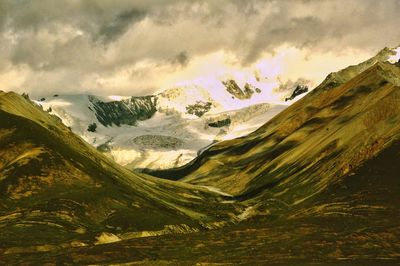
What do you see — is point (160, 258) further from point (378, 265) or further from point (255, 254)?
point (378, 265)

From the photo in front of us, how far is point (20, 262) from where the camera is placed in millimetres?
174875

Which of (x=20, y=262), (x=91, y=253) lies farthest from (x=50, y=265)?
(x=91, y=253)

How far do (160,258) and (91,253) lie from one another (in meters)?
21.4

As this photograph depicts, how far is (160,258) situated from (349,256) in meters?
46.7

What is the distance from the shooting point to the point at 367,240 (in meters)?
192

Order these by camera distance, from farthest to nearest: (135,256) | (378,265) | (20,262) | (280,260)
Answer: (135,256) → (20,262) → (280,260) → (378,265)

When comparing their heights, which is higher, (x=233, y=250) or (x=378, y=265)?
(x=233, y=250)

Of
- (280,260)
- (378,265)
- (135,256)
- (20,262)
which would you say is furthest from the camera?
(135,256)

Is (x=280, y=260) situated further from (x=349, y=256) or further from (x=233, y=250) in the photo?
(x=233, y=250)

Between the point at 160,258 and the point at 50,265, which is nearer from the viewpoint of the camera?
the point at 50,265

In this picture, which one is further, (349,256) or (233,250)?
(233,250)

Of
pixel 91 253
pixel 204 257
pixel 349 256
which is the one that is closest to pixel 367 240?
pixel 349 256

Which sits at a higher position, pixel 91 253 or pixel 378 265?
pixel 91 253

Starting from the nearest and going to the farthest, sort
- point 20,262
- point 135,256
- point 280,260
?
point 280,260 → point 20,262 → point 135,256
